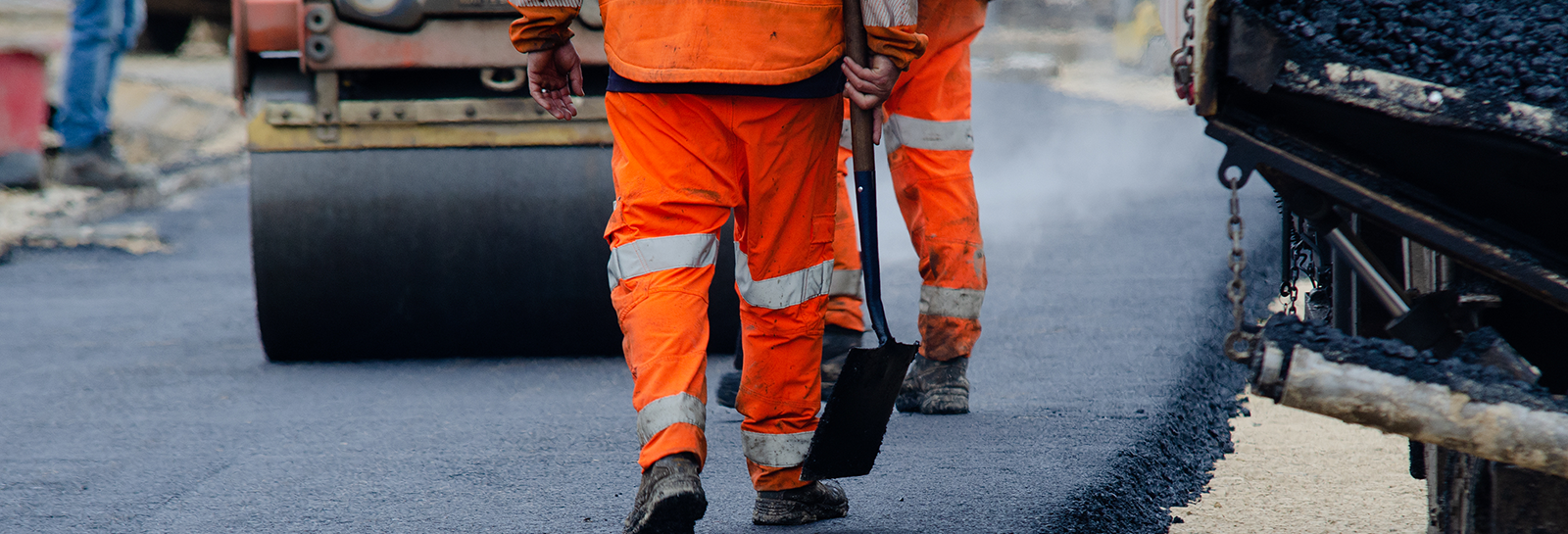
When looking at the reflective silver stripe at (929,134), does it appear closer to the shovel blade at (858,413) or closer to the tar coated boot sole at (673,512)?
the shovel blade at (858,413)

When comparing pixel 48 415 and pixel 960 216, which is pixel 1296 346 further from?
pixel 48 415

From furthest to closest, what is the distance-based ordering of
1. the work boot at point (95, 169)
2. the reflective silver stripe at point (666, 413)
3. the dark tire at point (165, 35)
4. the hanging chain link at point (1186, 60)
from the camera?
the dark tire at point (165, 35) < the work boot at point (95, 169) < the reflective silver stripe at point (666, 413) < the hanging chain link at point (1186, 60)

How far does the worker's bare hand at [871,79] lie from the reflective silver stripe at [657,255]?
0.37 m

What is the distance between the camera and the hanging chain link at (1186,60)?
192 cm

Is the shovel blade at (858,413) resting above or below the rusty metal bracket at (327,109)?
below

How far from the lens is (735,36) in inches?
93.0

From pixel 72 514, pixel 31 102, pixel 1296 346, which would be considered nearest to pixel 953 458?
pixel 1296 346

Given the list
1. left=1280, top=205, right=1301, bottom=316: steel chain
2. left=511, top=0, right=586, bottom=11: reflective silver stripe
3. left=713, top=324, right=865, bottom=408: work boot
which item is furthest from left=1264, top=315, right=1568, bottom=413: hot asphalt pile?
left=713, top=324, right=865, bottom=408: work boot

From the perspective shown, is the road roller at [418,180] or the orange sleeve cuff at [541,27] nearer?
the orange sleeve cuff at [541,27]

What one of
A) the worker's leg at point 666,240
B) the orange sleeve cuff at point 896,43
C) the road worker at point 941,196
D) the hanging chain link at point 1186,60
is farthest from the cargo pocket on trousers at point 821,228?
the road worker at point 941,196

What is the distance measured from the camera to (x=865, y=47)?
251cm

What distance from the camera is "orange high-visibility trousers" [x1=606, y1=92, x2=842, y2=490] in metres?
2.36

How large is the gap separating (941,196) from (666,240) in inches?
48.1

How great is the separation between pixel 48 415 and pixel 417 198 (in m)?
1.10
